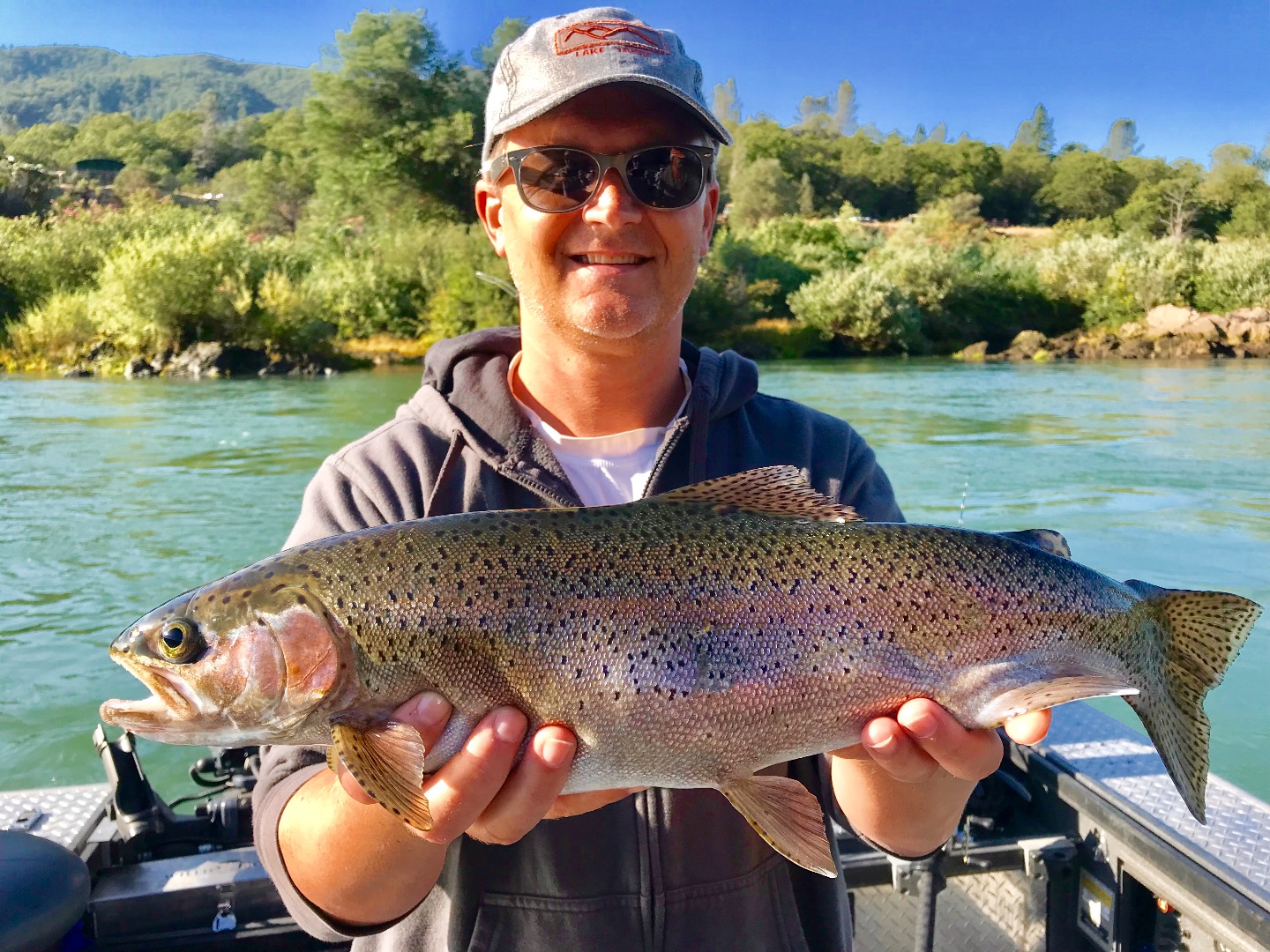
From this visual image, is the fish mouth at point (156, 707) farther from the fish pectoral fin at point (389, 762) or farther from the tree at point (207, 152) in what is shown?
the tree at point (207, 152)

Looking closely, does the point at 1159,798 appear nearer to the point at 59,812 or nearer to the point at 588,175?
the point at 588,175

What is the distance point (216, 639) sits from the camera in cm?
211

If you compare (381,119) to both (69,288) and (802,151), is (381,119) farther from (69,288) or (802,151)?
(802,151)

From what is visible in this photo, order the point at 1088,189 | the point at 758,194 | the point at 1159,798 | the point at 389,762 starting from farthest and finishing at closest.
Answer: the point at 1088,189, the point at 758,194, the point at 1159,798, the point at 389,762

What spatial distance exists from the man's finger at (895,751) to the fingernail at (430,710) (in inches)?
36.9

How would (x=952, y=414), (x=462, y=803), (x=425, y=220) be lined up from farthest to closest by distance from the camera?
(x=425, y=220)
(x=952, y=414)
(x=462, y=803)

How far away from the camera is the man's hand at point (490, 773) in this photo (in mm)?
2006

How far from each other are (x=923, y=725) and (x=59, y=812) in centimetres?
320

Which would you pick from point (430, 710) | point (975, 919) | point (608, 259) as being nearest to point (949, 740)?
point (430, 710)

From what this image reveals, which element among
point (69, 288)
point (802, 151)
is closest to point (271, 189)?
point (69, 288)

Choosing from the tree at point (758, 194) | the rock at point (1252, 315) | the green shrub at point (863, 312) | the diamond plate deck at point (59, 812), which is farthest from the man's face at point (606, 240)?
the tree at point (758, 194)

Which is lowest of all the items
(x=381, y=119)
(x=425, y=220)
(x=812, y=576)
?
(x=812, y=576)

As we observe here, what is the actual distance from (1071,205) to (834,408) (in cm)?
9864

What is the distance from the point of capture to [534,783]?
2014mm
